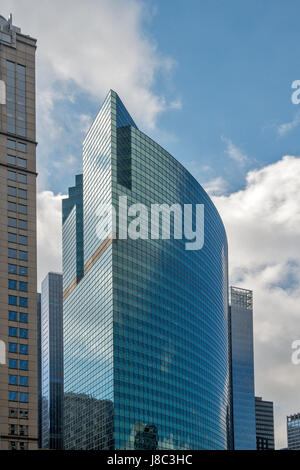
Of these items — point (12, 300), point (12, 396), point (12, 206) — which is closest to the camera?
point (12, 396)

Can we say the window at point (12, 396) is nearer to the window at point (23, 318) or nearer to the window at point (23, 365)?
the window at point (23, 365)

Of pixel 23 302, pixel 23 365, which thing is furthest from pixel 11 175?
pixel 23 365

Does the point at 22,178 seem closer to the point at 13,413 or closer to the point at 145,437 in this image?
the point at 13,413

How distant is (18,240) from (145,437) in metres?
86.0

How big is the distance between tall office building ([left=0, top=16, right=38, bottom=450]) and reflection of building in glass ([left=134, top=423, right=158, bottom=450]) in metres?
75.1

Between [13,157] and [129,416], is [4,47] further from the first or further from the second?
[129,416]

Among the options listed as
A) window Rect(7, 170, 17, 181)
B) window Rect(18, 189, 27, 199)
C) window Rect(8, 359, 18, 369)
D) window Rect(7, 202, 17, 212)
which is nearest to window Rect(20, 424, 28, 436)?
window Rect(8, 359, 18, 369)

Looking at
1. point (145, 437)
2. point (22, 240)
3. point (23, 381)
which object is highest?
point (22, 240)

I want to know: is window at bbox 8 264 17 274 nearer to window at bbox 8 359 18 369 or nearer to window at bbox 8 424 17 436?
window at bbox 8 359 18 369

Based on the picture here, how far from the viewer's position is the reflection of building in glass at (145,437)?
182 metres

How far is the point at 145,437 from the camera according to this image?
603ft

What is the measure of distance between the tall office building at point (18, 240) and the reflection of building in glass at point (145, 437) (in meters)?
→ 75.1

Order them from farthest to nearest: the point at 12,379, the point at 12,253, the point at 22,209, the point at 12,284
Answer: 1. the point at 22,209
2. the point at 12,253
3. the point at 12,284
4. the point at 12,379
